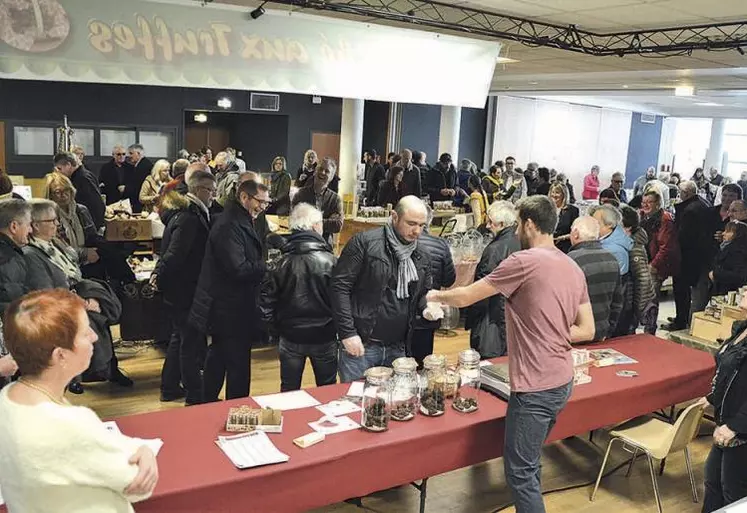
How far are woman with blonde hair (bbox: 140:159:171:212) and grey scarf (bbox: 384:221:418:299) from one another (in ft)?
15.0

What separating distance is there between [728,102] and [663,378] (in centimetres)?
1677

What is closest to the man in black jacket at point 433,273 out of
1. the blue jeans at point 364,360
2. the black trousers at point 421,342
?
the black trousers at point 421,342

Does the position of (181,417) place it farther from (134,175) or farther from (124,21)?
(134,175)

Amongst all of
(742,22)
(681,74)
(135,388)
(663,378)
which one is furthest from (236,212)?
(681,74)

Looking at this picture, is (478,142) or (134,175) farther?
(478,142)

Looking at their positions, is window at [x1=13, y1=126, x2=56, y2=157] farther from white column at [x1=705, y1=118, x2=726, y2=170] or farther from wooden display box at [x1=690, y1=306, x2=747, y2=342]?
white column at [x1=705, y1=118, x2=726, y2=170]

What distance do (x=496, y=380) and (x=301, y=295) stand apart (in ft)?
3.59

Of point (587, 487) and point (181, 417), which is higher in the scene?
point (181, 417)

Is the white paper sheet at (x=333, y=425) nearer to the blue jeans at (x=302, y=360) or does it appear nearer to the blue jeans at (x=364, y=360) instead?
the blue jeans at (x=364, y=360)

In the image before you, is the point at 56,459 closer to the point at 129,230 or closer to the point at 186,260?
the point at 186,260

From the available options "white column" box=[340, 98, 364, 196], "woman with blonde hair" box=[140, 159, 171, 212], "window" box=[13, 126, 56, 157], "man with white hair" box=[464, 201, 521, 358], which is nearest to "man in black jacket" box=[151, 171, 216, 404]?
"man with white hair" box=[464, 201, 521, 358]

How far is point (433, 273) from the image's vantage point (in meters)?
3.80

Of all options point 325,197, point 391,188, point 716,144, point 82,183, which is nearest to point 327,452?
point 82,183

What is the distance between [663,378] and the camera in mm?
3805
